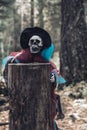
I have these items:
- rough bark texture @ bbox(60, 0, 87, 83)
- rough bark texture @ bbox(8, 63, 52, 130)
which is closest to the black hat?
rough bark texture @ bbox(8, 63, 52, 130)

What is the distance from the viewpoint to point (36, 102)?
3.78 meters

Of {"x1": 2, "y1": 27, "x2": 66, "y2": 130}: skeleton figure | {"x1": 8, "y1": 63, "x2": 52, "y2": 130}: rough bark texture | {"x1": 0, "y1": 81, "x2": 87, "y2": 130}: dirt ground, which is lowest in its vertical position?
{"x1": 0, "y1": 81, "x2": 87, "y2": 130}: dirt ground

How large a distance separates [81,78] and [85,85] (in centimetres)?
46

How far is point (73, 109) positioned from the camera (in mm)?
8539

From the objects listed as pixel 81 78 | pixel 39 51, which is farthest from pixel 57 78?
pixel 81 78

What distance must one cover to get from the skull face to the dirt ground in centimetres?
287

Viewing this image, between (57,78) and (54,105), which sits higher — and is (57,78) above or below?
above

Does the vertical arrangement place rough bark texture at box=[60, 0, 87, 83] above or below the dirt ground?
above

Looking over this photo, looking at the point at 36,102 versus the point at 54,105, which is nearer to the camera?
the point at 36,102

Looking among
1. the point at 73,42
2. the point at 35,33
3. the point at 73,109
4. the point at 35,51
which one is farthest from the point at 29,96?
the point at 73,42

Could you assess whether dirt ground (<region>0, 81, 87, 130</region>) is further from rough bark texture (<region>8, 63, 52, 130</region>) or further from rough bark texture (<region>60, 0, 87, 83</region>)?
rough bark texture (<region>8, 63, 52, 130</region>)

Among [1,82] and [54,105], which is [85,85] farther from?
[54,105]

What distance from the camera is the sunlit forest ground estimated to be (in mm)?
7584

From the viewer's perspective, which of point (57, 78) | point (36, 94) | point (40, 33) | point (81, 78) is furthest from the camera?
point (81, 78)
